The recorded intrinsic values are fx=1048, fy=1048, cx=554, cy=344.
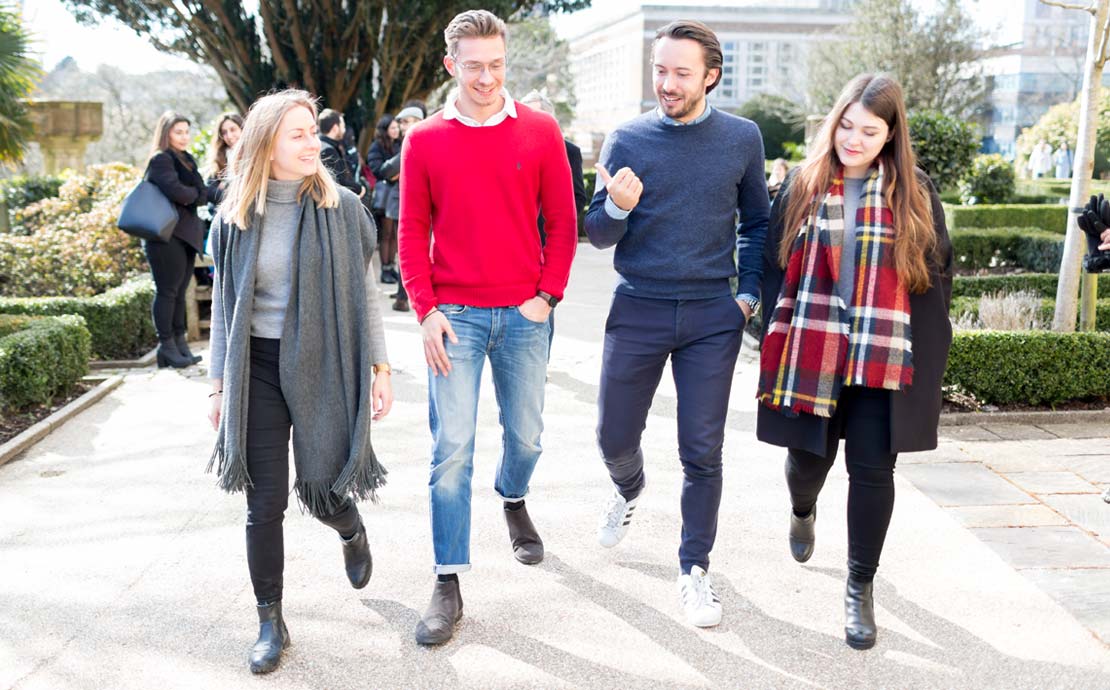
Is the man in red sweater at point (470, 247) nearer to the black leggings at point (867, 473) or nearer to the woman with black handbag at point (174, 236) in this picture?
the black leggings at point (867, 473)

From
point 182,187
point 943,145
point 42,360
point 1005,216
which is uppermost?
point 943,145

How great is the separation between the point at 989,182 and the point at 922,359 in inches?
570

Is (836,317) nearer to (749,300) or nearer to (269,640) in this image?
(749,300)

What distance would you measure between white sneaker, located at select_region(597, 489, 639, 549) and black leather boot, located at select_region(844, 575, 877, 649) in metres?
0.91

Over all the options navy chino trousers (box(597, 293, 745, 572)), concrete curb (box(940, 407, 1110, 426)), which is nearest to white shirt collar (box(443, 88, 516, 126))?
navy chino trousers (box(597, 293, 745, 572))

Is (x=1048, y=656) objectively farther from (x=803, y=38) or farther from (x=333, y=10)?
(x=803, y=38)

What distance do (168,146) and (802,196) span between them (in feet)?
17.0

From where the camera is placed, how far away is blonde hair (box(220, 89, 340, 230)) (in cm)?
300

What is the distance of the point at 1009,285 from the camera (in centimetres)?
812

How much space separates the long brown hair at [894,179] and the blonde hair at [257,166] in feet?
4.83

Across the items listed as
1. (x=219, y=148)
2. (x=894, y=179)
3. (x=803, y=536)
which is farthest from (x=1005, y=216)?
(x=894, y=179)

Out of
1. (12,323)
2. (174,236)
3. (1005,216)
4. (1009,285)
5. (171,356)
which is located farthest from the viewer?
(1005,216)

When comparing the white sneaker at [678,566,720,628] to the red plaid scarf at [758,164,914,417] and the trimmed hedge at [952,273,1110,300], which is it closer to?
the red plaid scarf at [758,164,914,417]

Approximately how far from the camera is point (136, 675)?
299cm
